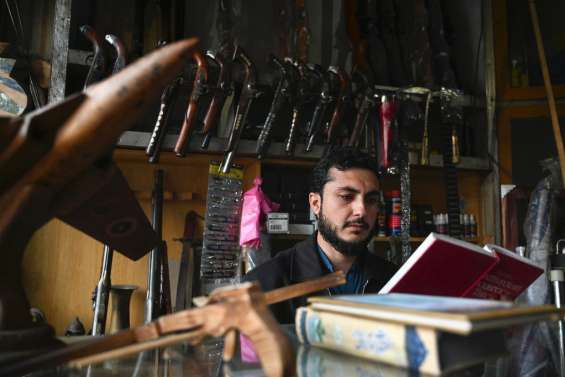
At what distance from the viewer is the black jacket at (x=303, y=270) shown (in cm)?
143

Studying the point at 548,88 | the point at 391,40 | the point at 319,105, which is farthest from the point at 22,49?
the point at 548,88

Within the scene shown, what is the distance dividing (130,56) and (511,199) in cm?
191

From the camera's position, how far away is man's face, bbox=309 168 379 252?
1.48 m

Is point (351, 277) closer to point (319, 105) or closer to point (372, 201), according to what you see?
point (372, 201)

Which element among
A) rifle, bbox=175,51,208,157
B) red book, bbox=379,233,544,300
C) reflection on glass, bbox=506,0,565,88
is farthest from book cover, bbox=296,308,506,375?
reflection on glass, bbox=506,0,565,88

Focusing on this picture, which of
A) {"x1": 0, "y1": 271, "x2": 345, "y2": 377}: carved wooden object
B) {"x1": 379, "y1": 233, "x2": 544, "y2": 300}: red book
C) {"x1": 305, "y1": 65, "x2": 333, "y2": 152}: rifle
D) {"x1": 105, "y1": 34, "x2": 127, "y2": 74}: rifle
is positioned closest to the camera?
{"x1": 0, "y1": 271, "x2": 345, "y2": 377}: carved wooden object

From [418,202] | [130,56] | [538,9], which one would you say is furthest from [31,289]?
[538,9]

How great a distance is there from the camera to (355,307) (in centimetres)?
39

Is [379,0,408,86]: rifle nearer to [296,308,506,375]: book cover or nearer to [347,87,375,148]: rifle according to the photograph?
[347,87,375,148]: rifle

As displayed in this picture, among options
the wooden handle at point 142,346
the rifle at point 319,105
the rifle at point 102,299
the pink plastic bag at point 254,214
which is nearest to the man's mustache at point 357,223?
the pink plastic bag at point 254,214

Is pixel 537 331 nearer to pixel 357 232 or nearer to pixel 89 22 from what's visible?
pixel 357 232

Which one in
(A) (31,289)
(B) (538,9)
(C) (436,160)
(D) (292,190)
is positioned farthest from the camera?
(B) (538,9)

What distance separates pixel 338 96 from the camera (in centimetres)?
212

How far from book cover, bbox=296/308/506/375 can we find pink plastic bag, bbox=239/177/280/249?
1.56 m
